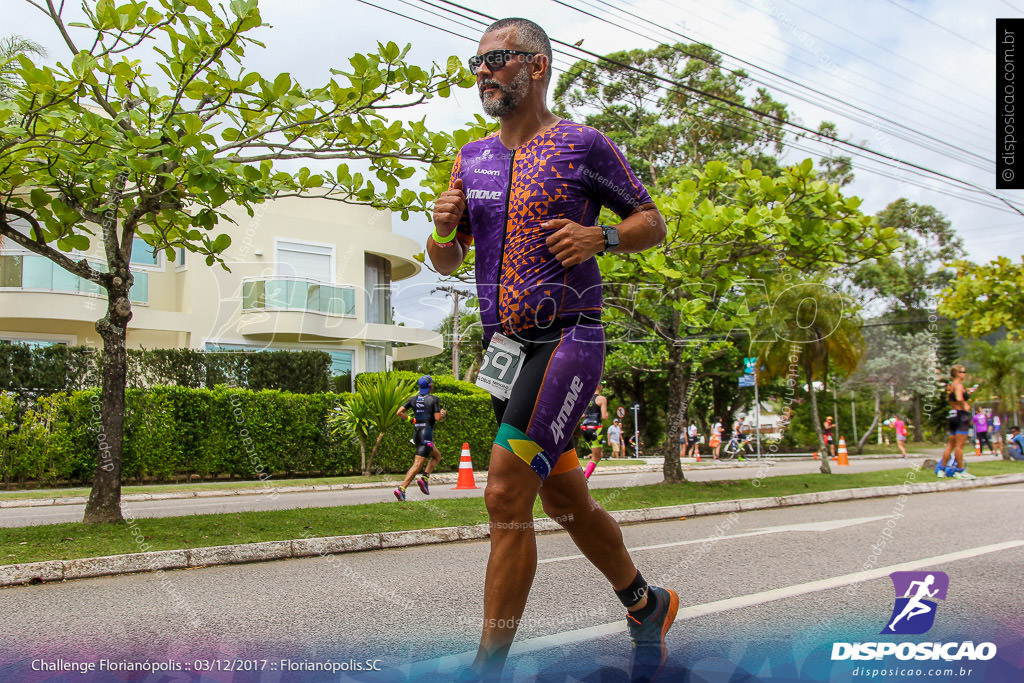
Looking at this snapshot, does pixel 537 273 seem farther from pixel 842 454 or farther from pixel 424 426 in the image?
pixel 842 454

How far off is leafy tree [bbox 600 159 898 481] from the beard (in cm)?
638

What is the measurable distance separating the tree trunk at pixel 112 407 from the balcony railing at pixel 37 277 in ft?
44.9

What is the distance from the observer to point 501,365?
2.52 metres

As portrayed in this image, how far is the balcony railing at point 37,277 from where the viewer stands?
19.8 metres

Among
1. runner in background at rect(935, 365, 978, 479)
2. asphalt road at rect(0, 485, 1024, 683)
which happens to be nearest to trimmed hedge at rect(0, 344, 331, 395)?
asphalt road at rect(0, 485, 1024, 683)

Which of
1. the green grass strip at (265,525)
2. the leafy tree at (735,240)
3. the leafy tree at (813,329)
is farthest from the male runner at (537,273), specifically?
the leafy tree at (813,329)

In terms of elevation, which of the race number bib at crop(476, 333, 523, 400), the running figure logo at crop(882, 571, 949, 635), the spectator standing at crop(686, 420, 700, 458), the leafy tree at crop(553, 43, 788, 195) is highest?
the leafy tree at crop(553, 43, 788, 195)

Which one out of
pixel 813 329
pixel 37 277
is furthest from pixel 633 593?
pixel 37 277

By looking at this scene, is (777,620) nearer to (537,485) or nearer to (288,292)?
(537,485)

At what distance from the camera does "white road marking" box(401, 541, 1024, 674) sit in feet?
8.47

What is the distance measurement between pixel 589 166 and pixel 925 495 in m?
11.6

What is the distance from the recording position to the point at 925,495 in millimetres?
11969

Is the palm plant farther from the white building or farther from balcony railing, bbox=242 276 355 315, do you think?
balcony railing, bbox=242 276 355 315

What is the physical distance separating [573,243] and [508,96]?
587 millimetres
